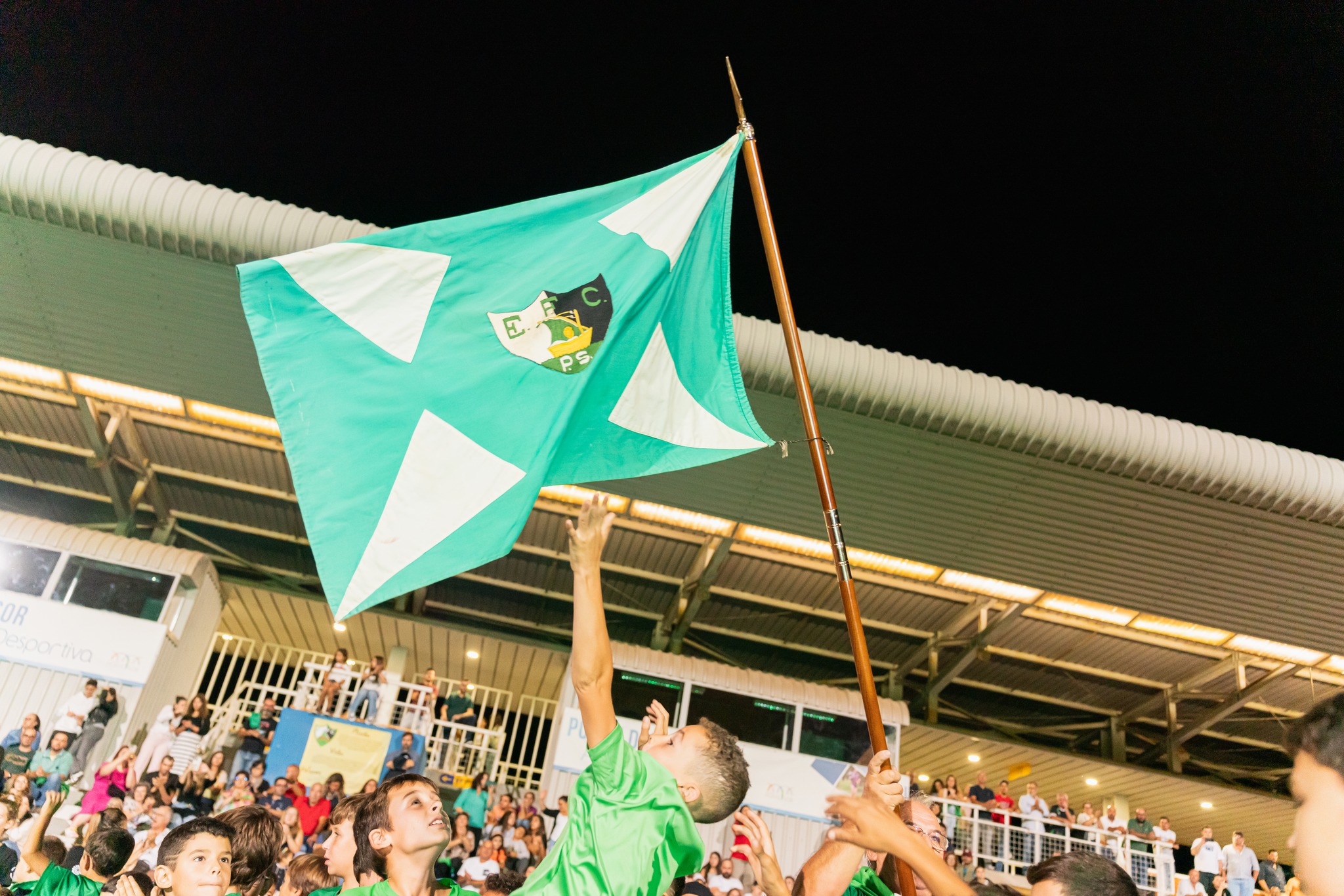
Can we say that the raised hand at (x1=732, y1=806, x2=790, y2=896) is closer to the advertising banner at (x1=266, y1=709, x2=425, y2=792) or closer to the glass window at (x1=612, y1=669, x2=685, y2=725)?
the advertising banner at (x1=266, y1=709, x2=425, y2=792)

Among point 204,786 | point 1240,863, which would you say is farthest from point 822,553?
point 204,786

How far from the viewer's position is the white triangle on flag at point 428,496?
3.45m

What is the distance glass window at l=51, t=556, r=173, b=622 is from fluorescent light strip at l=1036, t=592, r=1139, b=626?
16080 millimetres

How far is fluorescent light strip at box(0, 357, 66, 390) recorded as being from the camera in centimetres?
1597

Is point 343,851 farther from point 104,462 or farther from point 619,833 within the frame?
point 104,462

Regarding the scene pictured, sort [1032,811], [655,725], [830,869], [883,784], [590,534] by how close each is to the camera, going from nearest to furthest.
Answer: [590,534] < [883,784] < [655,725] < [830,869] < [1032,811]

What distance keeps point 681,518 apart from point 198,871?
46.3 feet

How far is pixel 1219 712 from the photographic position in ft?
68.8

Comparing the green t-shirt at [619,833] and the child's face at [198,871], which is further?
the child's face at [198,871]

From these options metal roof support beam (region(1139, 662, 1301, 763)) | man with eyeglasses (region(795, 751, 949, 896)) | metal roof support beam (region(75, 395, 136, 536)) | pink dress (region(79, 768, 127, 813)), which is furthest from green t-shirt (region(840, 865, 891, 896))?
metal roof support beam (region(1139, 662, 1301, 763))

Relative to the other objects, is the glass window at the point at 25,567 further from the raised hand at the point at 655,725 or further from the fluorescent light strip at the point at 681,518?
the raised hand at the point at 655,725

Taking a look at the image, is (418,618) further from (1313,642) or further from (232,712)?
(1313,642)

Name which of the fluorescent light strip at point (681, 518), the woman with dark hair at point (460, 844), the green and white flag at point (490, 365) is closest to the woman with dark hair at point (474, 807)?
the woman with dark hair at point (460, 844)

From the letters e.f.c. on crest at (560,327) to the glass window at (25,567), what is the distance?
1711 centimetres
